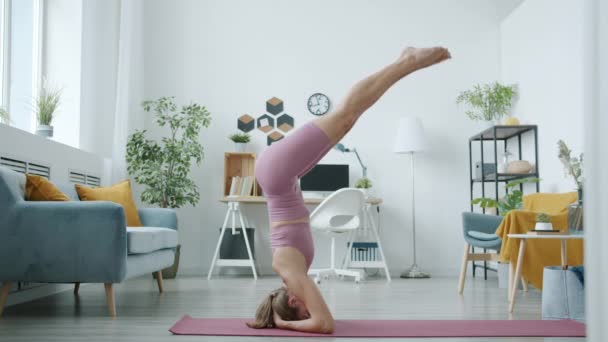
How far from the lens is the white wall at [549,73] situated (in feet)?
17.1

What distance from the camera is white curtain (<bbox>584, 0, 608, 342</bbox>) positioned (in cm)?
131

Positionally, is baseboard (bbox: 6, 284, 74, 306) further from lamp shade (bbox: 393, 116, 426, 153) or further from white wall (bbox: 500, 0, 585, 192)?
white wall (bbox: 500, 0, 585, 192)

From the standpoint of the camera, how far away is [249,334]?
9.53 ft

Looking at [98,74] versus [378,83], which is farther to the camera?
[98,74]

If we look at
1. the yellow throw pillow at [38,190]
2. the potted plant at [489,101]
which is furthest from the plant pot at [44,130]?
the potted plant at [489,101]

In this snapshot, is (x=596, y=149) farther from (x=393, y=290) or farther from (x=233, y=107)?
(x=233, y=107)

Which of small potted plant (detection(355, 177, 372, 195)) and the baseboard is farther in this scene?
small potted plant (detection(355, 177, 372, 195))

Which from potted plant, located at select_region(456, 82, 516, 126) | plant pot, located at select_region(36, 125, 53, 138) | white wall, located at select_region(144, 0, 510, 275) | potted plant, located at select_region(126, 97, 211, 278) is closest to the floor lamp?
white wall, located at select_region(144, 0, 510, 275)

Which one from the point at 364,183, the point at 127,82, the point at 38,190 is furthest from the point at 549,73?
the point at 38,190

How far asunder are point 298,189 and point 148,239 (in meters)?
1.39

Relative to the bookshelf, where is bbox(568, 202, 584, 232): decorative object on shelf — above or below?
below

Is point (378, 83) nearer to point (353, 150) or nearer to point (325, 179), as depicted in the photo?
point (325, 179)

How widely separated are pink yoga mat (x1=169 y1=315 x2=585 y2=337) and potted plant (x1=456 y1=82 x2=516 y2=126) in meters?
3.48

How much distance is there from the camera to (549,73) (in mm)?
5754
